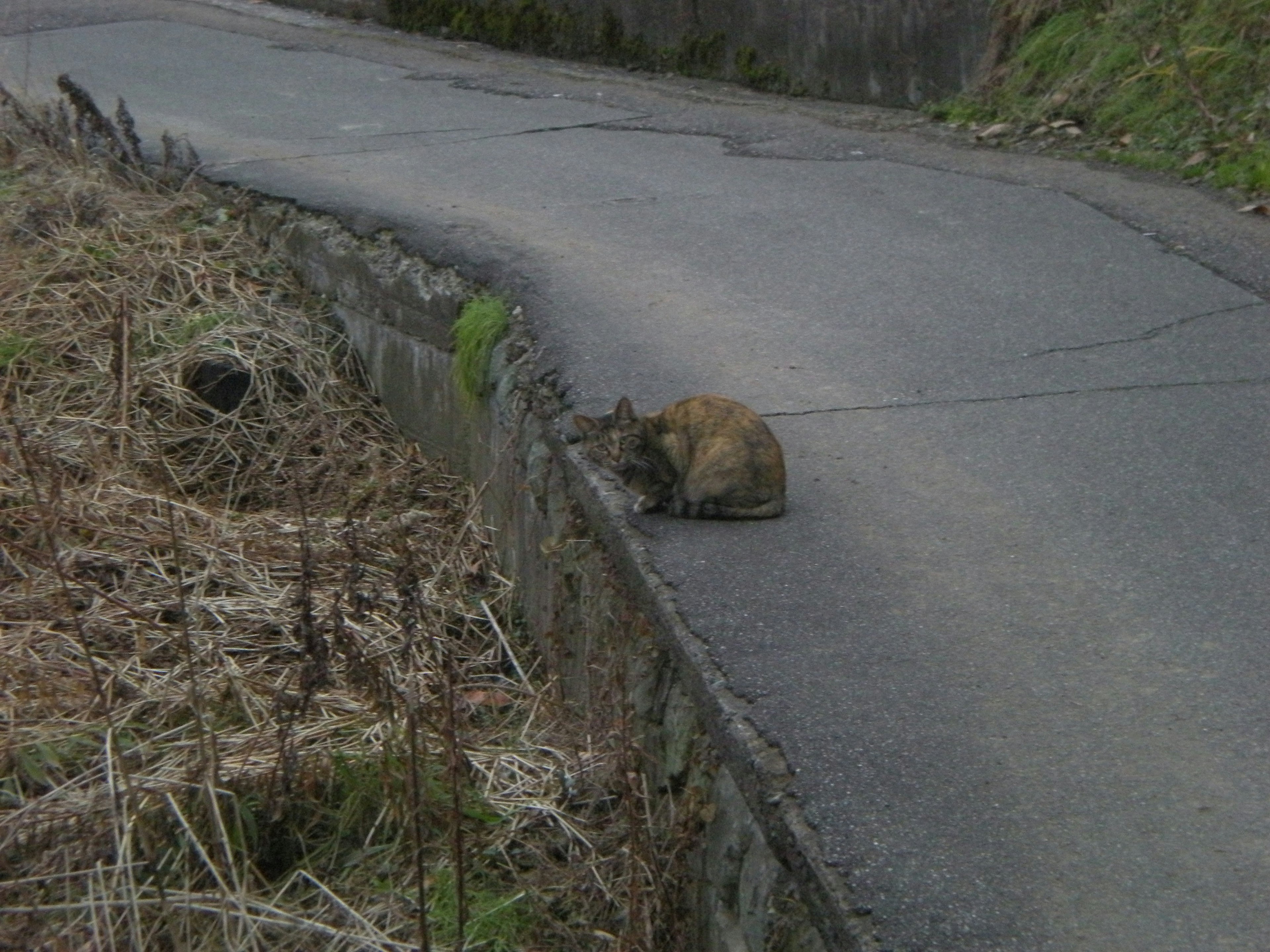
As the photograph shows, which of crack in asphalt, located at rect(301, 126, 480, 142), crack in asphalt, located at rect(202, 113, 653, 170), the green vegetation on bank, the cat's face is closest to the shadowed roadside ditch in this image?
the cat's face

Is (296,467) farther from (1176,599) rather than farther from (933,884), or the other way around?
(933,884)

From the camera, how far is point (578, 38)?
13.5m

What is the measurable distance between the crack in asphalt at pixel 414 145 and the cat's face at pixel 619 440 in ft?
16.4

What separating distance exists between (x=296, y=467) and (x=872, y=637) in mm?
3972

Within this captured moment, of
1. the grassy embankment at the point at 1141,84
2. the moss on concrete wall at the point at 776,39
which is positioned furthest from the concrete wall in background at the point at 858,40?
the grassy embankment at the point at 1141,84

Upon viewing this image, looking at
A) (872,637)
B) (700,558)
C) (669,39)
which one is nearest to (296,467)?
(700,558)

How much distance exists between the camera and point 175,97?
11.9m

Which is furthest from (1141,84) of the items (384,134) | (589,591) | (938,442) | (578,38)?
(589,591)

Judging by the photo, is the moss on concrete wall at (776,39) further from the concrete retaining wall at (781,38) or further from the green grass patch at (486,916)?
the green grass patch at (486,916)

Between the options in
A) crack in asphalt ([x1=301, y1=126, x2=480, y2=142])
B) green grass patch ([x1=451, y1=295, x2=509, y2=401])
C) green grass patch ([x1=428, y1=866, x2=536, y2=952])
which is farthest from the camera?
crack in asphalt ([x1=301, y1=126, x2=480, y2=142])

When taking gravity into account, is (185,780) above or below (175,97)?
below

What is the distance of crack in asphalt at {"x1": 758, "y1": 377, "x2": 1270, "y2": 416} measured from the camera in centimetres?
571

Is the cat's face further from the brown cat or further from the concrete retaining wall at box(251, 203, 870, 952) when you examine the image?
the concrete retaining wall at box(251, 203, 870, 952)

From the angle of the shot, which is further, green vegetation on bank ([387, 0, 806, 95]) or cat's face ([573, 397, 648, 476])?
green vegetation on bank ([387, 0, 806, 95])
